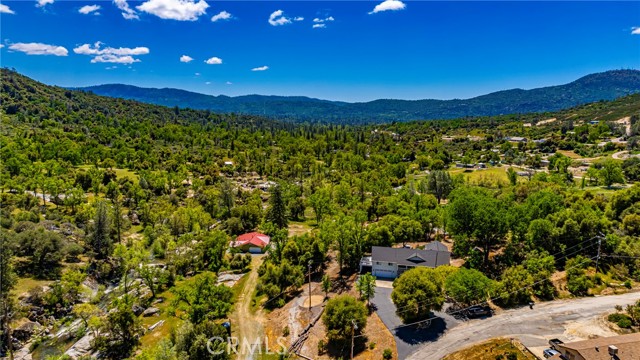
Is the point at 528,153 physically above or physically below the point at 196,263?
above

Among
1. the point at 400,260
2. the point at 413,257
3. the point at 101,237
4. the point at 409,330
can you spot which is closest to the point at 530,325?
the point at 409,330

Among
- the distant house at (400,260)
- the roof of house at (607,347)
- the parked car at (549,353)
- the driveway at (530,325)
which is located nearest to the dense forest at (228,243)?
the driveway at (530,325)

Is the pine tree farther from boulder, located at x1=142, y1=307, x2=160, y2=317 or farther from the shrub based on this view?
the shrub

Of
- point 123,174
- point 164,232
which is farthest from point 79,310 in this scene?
point 123,174

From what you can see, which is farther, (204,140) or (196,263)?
(204,140)

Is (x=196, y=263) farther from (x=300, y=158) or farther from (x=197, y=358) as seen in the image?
(x=300, y=158)

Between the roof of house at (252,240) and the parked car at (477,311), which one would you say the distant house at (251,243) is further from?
the parked car at (477,311)
